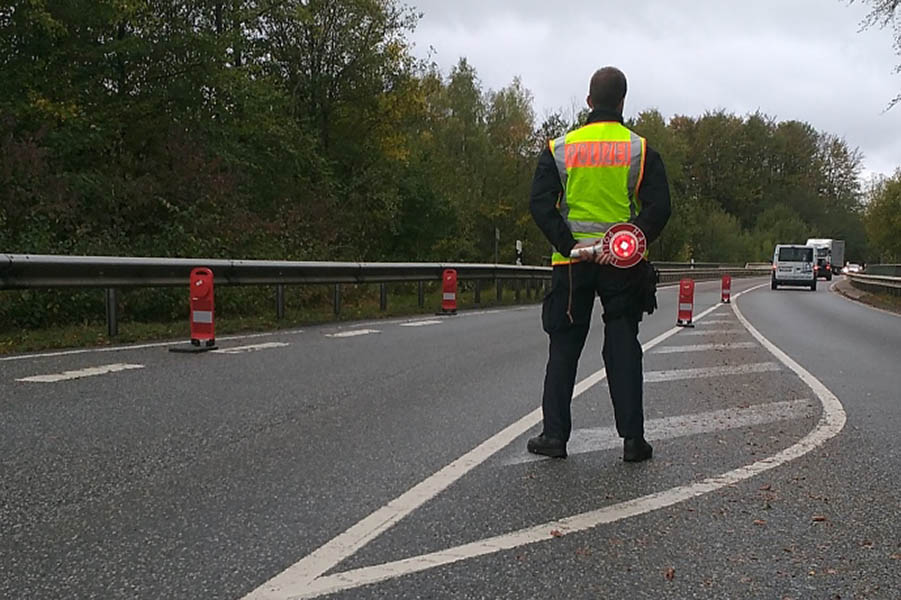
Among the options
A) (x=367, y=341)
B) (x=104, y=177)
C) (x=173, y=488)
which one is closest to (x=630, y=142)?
(x=173, y=488)

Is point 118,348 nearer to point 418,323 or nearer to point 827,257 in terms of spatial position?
point 418,323

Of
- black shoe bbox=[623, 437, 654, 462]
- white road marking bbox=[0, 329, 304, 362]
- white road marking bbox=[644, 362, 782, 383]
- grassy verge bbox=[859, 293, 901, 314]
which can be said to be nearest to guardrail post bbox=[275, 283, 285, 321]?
white road marking bbox=[0, 329, 304, 362]

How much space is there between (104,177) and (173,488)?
13.9 meters

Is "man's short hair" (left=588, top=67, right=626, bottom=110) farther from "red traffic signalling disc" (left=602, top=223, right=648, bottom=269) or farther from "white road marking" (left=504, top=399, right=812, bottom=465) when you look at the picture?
"white road marking" (left=504, top=399, right=812, bottom=465)

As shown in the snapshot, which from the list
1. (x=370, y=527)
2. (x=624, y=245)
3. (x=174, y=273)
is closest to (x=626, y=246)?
(x=624, y=245)

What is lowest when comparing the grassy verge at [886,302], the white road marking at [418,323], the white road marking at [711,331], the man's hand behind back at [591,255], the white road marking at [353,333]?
the grassy verge at [886,302]

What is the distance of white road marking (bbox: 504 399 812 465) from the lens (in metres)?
4.83

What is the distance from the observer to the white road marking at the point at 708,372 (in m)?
7.77

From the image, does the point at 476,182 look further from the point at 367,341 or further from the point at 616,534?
the point at 616,534

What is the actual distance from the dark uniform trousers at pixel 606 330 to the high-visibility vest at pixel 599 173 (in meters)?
0.18

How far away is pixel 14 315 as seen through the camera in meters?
10.6

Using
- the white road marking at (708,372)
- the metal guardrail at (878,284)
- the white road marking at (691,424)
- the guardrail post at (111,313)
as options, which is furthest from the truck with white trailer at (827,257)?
the white road marking at (691,424)

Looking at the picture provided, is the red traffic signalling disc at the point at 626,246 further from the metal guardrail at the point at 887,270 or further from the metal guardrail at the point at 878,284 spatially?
the metal guardrail at the point at 887,270

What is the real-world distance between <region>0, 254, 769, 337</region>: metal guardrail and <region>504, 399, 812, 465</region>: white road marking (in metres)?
6.40
